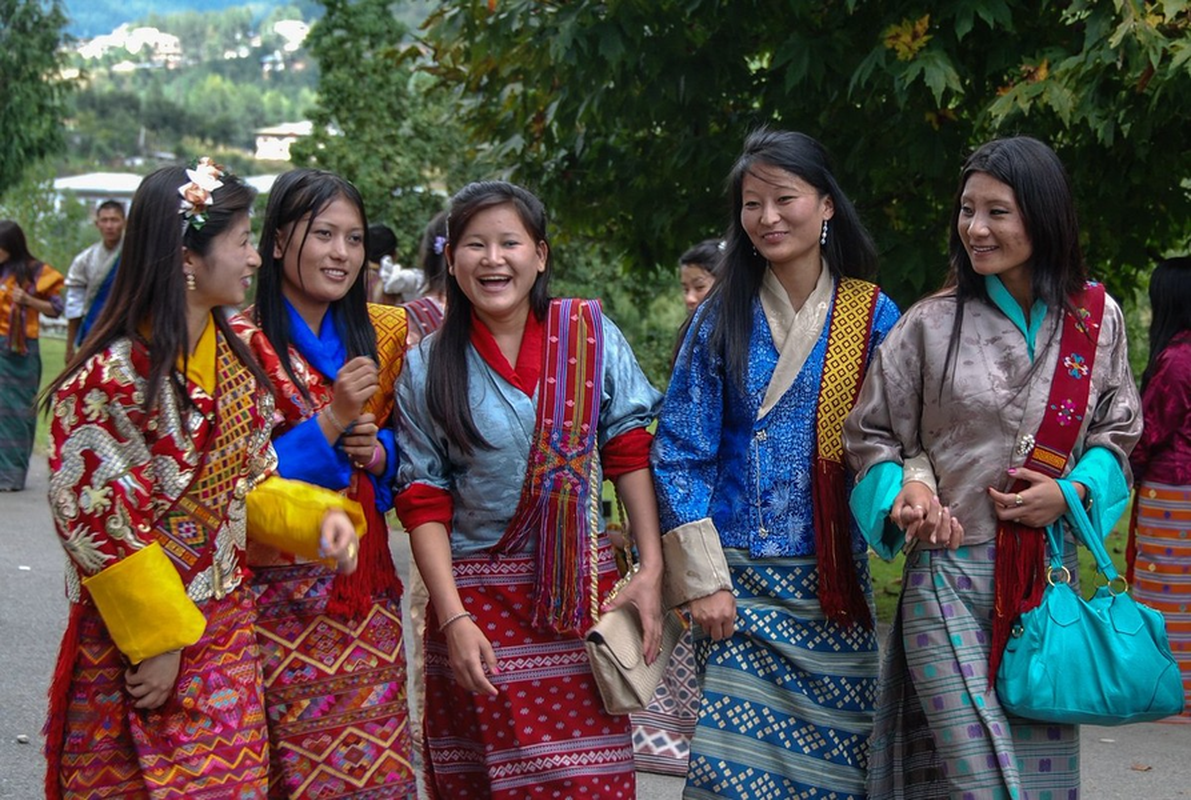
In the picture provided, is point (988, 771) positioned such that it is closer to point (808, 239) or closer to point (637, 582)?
point (637, 582)

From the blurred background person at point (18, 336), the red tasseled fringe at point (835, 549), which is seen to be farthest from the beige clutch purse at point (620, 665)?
the blurred background person at point (18, 336)

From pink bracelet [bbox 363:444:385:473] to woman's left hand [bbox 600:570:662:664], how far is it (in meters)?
0.71

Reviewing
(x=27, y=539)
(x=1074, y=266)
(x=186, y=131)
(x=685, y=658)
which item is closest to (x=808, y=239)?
(x=1074, y=266)

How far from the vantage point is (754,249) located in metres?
4.34

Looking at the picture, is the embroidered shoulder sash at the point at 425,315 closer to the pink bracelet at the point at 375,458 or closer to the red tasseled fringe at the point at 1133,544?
the pink bracelet at the point at 375,458

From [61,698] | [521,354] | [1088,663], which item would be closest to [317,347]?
[521,354]

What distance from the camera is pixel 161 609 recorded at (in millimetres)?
3525

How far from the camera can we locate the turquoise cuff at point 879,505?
390 centimetres

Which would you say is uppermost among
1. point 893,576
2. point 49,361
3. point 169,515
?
point 169,515

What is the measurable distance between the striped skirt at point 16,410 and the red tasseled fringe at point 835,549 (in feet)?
29.1

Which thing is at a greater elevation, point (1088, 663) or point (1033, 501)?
point (1033, 501)

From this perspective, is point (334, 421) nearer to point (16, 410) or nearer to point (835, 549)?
point (835, 549)

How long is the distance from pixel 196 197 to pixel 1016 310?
2025 mm

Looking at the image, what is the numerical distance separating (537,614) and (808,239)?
1221 millimetres
